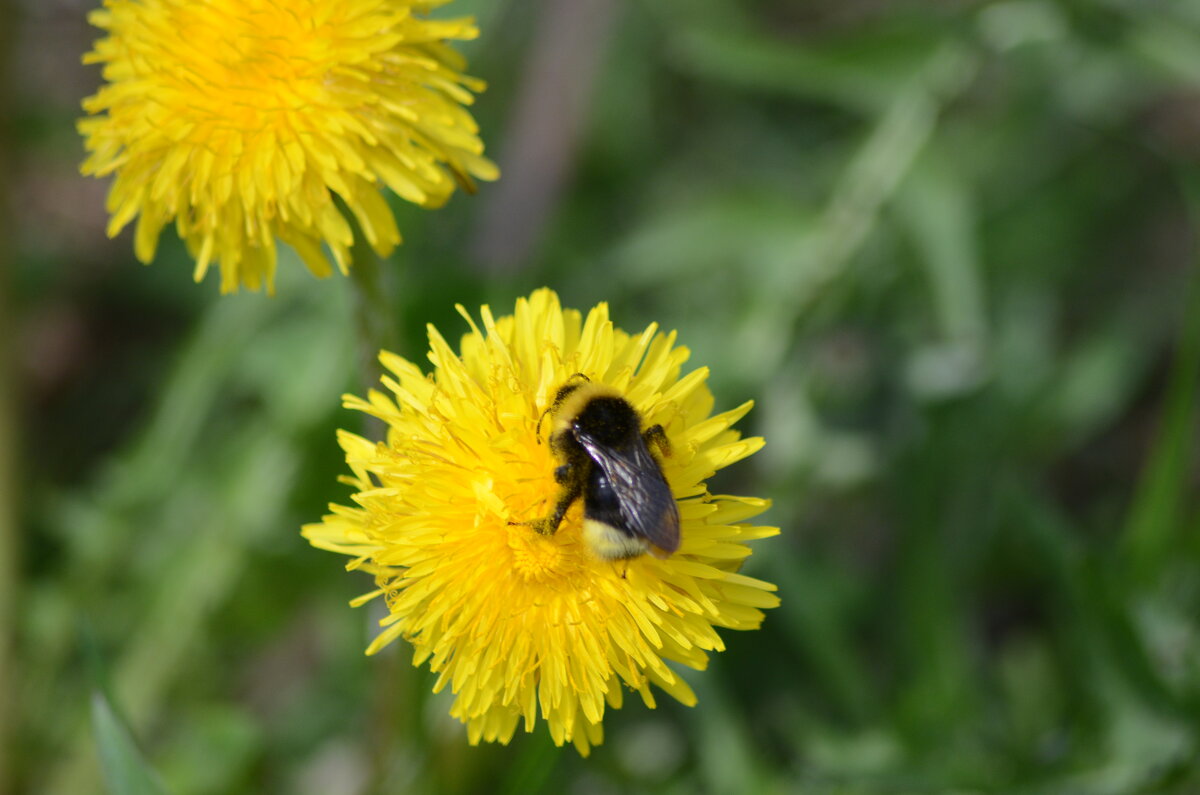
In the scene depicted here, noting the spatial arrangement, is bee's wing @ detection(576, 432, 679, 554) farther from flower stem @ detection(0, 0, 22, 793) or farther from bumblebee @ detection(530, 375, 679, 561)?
flower stem @ detection(0, 0, 22, 793)

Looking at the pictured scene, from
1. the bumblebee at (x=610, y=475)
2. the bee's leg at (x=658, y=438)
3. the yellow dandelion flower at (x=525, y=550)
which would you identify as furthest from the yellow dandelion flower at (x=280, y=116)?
Answer: the bee's leg at (x=658, y=438)

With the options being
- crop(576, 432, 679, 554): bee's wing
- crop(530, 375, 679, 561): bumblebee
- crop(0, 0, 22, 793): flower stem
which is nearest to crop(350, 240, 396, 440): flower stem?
crop(530, 375, 679, 561): bumblebee

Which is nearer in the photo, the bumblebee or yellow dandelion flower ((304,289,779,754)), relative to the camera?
the bumblebee

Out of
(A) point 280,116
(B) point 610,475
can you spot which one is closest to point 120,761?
(B) point 610,475

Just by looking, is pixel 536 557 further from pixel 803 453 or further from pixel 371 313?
pixel 803 453

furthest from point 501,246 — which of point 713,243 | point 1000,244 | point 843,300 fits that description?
point 1000,244

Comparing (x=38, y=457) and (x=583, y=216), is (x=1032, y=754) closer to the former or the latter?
(x=583, y=216)
